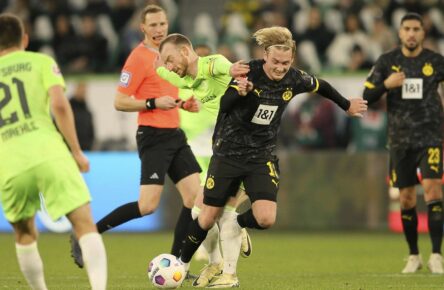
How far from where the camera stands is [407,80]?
419 inches

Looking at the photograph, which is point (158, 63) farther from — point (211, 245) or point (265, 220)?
point (265, 220)

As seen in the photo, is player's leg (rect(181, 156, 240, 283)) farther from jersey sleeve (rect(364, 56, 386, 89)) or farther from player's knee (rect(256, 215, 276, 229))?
jersey sleeve (rect(364, 56, 386, 89))

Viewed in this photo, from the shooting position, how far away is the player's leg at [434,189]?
10492 mm

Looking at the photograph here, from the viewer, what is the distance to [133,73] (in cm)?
971

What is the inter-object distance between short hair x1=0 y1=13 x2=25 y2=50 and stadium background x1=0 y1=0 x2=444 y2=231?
8587 mm

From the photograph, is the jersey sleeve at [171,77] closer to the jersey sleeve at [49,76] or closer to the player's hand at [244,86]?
the player's hand at [244,86]

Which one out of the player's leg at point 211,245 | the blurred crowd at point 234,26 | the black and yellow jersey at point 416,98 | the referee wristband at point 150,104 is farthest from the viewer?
the blurred crowd at point 234,26

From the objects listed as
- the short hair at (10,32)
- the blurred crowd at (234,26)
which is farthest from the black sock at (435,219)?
the blurred crowd at (234,26)

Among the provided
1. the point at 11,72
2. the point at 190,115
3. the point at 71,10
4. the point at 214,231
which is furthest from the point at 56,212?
the point at 71,10

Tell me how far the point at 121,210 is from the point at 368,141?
317 inches

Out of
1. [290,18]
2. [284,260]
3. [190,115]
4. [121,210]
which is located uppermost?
[290,18]

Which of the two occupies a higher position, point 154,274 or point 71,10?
point 71,10

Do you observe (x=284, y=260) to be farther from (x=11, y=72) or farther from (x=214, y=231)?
(x=11, y=72)

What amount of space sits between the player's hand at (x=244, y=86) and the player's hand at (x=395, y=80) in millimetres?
2786
